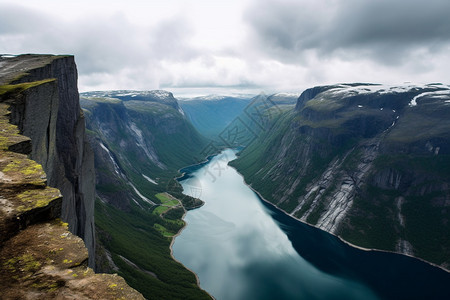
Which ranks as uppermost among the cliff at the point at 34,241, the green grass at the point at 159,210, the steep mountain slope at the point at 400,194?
the cliff at the point at 34,241

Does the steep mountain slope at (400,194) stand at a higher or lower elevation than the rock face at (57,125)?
lower

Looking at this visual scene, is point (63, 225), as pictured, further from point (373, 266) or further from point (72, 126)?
point (373, 266)

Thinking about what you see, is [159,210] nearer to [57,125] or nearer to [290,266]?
[290,266]

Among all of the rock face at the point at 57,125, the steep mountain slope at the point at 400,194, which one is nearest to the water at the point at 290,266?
the steep mountain slope at the point at 400,194

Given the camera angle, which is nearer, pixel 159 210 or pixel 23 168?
pixel 23 168

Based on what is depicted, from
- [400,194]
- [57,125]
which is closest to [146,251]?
[57,125]

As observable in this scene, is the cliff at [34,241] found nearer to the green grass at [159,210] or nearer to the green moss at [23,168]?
the green moss at [23,168]

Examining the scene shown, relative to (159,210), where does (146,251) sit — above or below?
above
